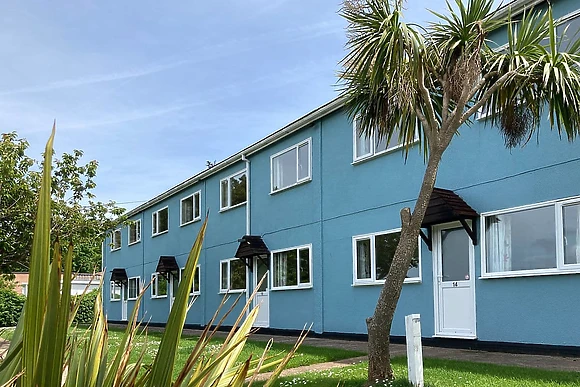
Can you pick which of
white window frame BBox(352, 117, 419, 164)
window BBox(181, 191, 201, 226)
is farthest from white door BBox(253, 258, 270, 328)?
white window frame BBox(352, 117, 419, 164)

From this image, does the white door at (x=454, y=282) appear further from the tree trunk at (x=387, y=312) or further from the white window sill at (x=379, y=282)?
the tree trunk at (x=387, y=312)

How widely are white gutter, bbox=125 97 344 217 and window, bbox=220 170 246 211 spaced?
495 millimetres

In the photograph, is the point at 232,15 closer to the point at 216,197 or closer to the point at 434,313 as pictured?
the point at 434,313

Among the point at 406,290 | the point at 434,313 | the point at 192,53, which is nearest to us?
the point at 192,53

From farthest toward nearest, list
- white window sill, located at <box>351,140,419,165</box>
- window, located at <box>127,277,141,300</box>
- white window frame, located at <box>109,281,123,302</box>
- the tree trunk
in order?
white window frame, located at <box>109,281,123,302</box>
window, located at <box>127,277,141,300</box>
white window sill, located at <box>351,140,419,165</box>
the tree trunk

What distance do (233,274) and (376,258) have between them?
8227 mm

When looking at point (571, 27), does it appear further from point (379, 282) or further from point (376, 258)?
point (379, 282)

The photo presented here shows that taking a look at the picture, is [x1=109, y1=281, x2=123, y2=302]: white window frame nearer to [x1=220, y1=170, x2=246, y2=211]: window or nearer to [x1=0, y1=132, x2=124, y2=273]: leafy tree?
[x1=220, y1=170, x2=246, y2=211]: window

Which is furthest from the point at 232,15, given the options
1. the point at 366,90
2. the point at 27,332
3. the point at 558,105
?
the point at 27,332

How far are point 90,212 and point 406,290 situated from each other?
10062 millimetres

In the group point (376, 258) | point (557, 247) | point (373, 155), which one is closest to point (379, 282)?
point (376, 258)

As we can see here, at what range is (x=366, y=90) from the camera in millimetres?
8555

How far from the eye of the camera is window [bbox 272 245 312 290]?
56.0 feet

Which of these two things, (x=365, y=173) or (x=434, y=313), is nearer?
(x=434, y=313)
